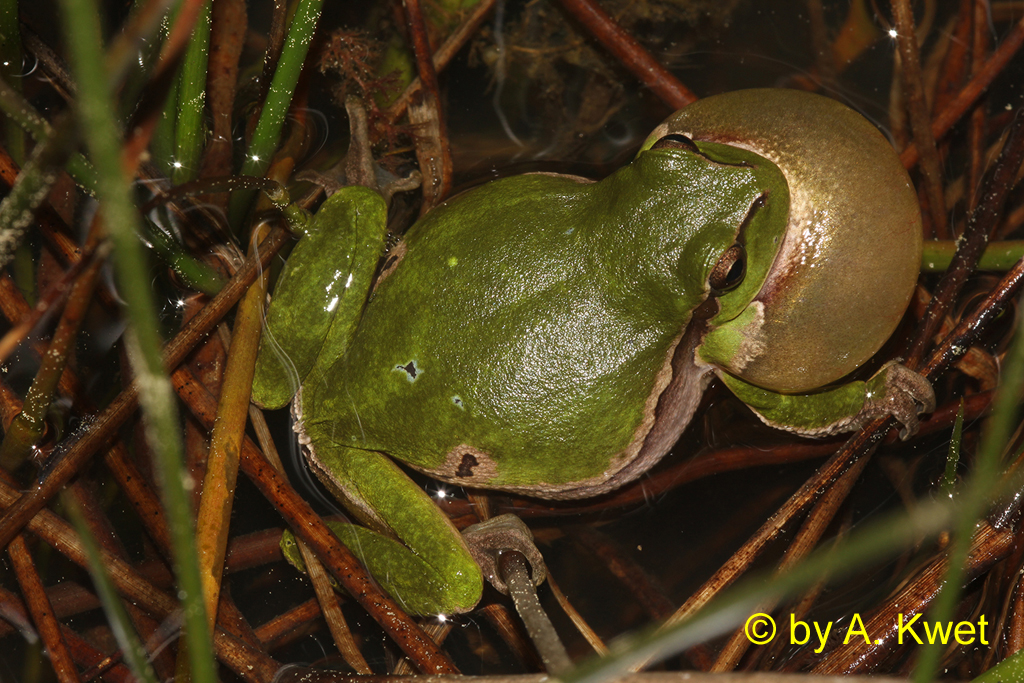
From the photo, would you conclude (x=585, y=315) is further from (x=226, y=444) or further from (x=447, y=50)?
(x=447, y=50)

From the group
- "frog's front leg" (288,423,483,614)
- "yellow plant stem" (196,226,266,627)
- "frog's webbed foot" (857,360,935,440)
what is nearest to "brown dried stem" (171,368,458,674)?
"frog's front leg" (288,423,483,614)

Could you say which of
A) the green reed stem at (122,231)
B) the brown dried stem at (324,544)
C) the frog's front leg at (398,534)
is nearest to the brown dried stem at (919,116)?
the frog's front leg at (398,534)

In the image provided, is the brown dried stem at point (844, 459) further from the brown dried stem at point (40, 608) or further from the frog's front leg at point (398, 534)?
the brown dried stem at point (40, 608)

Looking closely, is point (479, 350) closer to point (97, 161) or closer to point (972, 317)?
point (97, 161)

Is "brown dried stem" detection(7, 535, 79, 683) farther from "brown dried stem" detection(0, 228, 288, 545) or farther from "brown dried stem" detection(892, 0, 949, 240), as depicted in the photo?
"brown dried stem" detection(892, 0, 949, 240)

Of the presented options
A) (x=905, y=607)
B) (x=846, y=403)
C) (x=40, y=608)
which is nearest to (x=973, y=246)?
(x=846, y=403)

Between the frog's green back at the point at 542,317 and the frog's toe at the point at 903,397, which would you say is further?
the frog's toe at the point at 903,397
